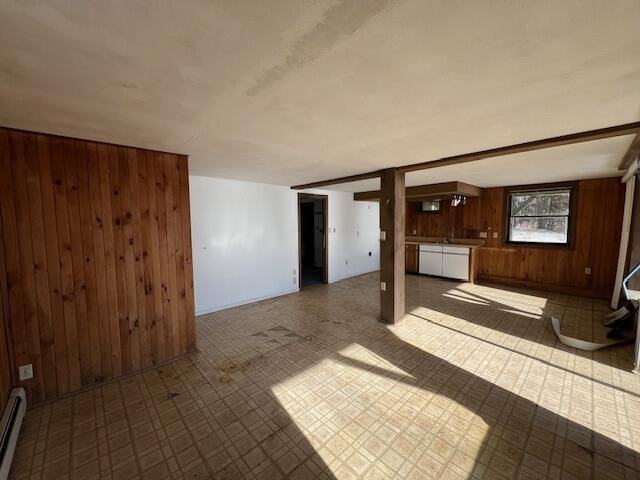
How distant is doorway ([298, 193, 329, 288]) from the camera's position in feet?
18.5

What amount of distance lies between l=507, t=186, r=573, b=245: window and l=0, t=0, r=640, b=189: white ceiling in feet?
13.6

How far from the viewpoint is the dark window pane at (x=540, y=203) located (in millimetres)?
5133

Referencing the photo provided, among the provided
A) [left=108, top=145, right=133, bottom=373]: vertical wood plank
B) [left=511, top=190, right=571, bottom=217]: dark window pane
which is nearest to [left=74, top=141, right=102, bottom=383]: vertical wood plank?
[left=108, top=145, right=133, bottom=373]: vertical wood plank

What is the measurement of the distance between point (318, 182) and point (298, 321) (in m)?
2.38

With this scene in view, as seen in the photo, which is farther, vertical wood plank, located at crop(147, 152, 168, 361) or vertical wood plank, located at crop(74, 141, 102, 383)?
vertical wood plank, located at crop(147, 152, 168, 361)

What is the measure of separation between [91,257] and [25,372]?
98cm

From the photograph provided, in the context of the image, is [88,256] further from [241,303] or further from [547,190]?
[547,190]

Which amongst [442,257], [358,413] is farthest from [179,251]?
[442,257]

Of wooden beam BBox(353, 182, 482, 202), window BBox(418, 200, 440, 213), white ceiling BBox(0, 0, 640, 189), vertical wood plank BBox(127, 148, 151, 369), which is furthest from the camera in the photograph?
window BBox(418, 200, 440, 213)

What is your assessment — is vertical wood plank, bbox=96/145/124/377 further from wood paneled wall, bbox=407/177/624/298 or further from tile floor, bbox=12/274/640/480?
wood paneled wall, bbox=407/177/624/298

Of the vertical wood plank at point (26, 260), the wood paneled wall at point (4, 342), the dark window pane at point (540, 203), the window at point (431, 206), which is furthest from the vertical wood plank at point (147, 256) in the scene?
the dark window pane at point (540, 203)

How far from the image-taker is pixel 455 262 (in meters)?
6.09

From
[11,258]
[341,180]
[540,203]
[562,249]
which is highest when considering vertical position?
[341,180]

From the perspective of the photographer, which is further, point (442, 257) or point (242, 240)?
point (442, 257)
